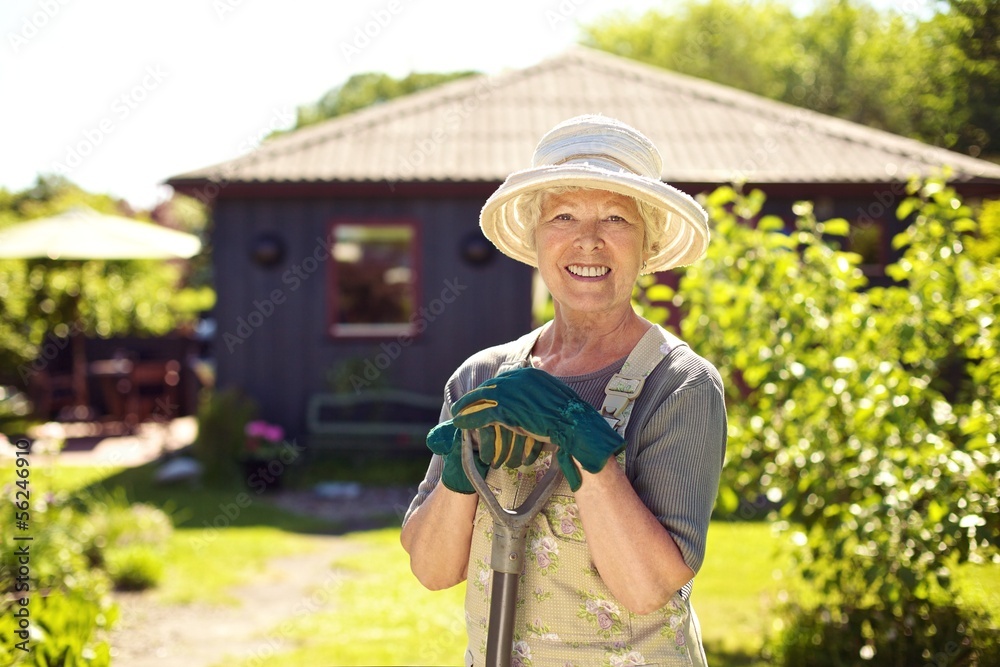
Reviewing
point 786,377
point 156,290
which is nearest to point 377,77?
point 156,290

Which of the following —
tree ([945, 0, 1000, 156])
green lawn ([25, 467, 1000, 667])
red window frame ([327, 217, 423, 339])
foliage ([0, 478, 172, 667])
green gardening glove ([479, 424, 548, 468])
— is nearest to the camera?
green gardening glove ([479, 424, 548, 468])

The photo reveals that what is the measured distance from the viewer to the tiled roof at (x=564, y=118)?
32.2ft

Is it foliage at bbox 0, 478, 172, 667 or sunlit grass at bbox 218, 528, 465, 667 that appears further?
sunlit grass at bbox 218, 528, 465, 667

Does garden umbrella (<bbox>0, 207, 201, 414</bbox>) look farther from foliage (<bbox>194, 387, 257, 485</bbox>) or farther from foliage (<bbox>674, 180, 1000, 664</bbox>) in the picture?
foliage (<bbox>674, 180, 1000, 664</bbox>)

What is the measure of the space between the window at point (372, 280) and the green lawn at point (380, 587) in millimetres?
2992

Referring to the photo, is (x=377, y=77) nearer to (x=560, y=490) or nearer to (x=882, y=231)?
(x=882, y=231)

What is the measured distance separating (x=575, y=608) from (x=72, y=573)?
13.4 feet

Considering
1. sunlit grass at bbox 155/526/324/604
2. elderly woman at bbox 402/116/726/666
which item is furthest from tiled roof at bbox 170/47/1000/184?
elderly woman at bbox 402/116/726/666

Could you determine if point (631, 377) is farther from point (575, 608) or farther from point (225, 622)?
point (225, 622)

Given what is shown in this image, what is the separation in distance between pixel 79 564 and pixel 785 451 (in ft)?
12.9

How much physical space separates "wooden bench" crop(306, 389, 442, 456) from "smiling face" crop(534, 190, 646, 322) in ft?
26.2

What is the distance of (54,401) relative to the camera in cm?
1215

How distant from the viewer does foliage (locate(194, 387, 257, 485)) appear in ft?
29.7

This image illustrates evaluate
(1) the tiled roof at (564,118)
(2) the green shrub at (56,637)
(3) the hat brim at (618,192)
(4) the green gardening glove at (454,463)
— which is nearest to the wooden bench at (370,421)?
(1) the tiled roof at (564,118)
